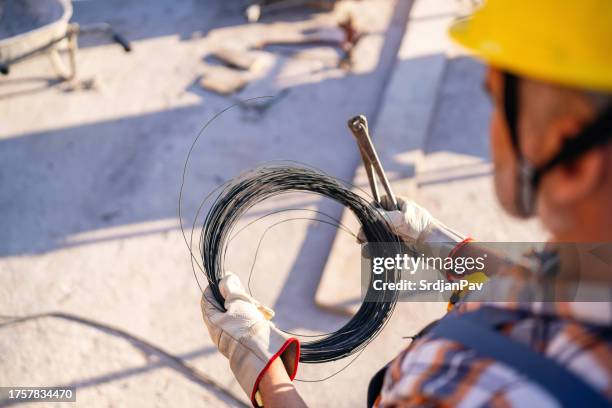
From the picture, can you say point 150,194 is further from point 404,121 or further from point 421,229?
point 421,229

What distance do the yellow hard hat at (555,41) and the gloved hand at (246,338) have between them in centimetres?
132

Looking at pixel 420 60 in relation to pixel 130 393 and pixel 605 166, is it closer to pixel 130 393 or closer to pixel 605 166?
pixel 130 393

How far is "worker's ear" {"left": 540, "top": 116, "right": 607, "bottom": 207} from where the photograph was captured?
93cm

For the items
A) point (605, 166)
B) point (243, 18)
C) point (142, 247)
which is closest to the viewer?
point (605, 166)

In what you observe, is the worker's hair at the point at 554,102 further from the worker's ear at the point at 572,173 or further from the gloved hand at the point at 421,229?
the gloved hand at the point at 421,229

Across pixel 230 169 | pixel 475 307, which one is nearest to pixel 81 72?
pixel 230 169

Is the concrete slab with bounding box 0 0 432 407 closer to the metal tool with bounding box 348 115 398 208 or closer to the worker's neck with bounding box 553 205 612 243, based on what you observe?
the metal tool with bounding box 348 115 398 208

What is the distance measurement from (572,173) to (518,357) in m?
0.36

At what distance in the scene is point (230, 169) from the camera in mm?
A: 4340

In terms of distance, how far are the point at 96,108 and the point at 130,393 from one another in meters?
3.03

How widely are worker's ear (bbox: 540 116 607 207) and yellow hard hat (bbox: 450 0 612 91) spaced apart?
3.1 inches

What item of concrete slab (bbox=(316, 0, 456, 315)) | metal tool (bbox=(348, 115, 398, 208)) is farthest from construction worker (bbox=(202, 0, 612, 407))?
concrete slab (bbox=(316, 0, 456, 315))

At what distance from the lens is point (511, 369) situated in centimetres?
98

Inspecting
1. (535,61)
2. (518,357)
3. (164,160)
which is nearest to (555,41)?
(535,61)
